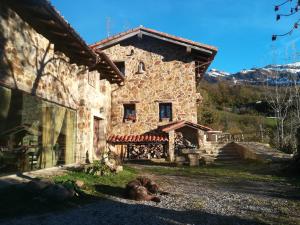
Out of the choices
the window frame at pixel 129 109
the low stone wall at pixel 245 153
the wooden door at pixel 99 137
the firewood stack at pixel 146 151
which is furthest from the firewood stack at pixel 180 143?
the wooden door at pixel 99 137

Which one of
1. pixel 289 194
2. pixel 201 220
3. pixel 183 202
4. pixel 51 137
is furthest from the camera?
pixel 51 137

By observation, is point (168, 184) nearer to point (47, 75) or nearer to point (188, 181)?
point (188, 181)

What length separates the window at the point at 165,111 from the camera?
1722 cm

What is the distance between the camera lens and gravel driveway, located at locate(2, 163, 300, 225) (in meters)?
4.64

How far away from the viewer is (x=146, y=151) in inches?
683

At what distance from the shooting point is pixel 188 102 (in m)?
17.0

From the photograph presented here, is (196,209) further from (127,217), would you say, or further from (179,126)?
(179,126)

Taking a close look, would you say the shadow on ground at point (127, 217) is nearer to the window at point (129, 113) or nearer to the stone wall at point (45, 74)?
the stone wall at point (45, 74)

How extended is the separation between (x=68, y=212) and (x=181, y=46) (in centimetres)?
1378

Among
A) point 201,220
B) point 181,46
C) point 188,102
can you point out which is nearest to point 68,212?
point 201,220

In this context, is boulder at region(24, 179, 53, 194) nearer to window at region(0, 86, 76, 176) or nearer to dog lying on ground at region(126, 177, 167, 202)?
window at region(0, 86, 76, 176)

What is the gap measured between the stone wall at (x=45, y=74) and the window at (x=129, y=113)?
12.4 ft

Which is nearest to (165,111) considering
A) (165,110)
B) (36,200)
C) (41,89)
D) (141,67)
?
(165,110)

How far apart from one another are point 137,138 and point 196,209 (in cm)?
1097
